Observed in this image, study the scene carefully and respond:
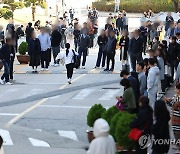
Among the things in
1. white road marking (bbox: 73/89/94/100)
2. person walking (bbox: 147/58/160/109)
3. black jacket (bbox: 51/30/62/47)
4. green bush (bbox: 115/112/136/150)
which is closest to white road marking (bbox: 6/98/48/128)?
white road marking (bbox: 73/89/94/100)

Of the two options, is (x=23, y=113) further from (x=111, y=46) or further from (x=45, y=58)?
(x=45, y=58)

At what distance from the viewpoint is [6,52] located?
74.1ft

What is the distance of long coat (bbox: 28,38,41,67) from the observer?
25406 millimetres

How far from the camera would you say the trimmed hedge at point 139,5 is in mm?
62875

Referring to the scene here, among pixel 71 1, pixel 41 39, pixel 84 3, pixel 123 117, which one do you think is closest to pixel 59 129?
pixel 123 117

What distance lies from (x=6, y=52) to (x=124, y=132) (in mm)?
11706

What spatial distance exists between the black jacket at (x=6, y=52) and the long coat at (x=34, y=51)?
8.46ft

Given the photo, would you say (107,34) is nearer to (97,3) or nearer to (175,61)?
(175,61)

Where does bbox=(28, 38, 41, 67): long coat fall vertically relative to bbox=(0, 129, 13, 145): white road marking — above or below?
above

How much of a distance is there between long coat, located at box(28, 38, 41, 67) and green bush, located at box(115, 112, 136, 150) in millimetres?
13994

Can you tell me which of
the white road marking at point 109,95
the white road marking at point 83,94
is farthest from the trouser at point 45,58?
the white road marking at point 109,95

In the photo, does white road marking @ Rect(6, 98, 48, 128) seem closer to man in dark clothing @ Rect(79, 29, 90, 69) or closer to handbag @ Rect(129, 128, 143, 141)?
handbag @ Rect(129, 128, 143, 141)

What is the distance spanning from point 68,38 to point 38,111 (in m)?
15.4

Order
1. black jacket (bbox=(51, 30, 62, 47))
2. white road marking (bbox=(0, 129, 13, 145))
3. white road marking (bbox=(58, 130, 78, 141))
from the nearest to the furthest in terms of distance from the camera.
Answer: white road marking (bbox=(0, 129, 13, 145)) < white road marking (bbox=(58, 130, 78, 141)) < black jacket (bbox=(51, 30, 62, 47))
